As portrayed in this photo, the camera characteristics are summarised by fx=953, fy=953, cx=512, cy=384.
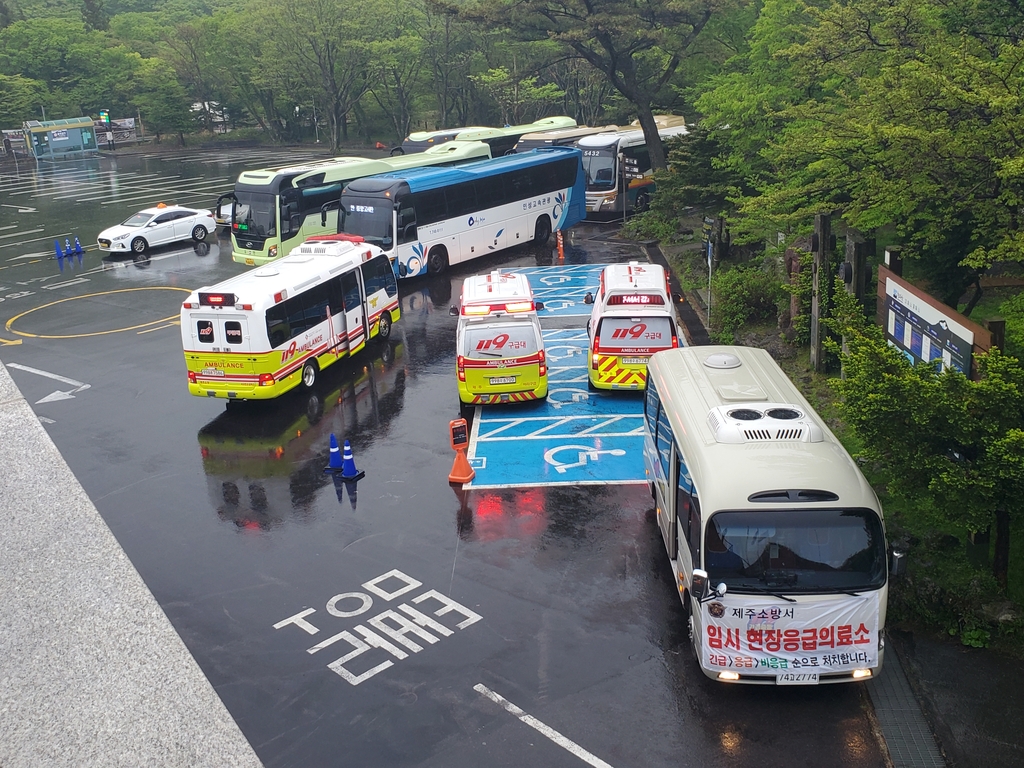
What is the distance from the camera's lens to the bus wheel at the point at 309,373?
20.9m

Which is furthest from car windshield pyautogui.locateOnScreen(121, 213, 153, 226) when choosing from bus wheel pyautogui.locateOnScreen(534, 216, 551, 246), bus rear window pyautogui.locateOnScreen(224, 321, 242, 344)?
bus rear window pyautogui.locateOnScreen(224, 321, 242, 344)

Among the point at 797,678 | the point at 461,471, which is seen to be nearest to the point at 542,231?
the point at 461,471

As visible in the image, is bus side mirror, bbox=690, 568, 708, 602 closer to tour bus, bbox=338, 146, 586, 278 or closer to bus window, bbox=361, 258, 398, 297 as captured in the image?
bus window, bbox=361, 258, 398, 297

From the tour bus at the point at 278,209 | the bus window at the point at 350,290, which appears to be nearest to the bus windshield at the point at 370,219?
the tour bus at the point at 278,209

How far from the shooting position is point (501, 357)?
1878 centimetres

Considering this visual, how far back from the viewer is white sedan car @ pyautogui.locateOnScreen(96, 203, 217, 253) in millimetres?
36031

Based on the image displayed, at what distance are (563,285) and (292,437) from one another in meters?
13.2

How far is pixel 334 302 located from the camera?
2195 cm

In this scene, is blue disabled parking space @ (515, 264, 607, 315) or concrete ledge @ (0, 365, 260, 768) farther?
blue disabled parking space @ (515, 264, 607, 315)

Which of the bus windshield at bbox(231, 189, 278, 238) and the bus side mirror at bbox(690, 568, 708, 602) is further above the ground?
the bus windshield at bbox(231, 189, 278, 238)

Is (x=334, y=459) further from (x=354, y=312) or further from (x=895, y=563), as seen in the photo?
(x=895, y=563)

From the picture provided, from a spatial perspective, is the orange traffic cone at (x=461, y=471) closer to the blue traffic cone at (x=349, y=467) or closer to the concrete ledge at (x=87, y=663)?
the blue traffic cone at (x=349, y=467)

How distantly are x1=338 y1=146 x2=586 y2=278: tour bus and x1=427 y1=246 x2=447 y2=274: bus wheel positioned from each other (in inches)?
1.4

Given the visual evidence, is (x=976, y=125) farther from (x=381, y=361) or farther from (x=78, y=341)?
(x=78, y=341)
